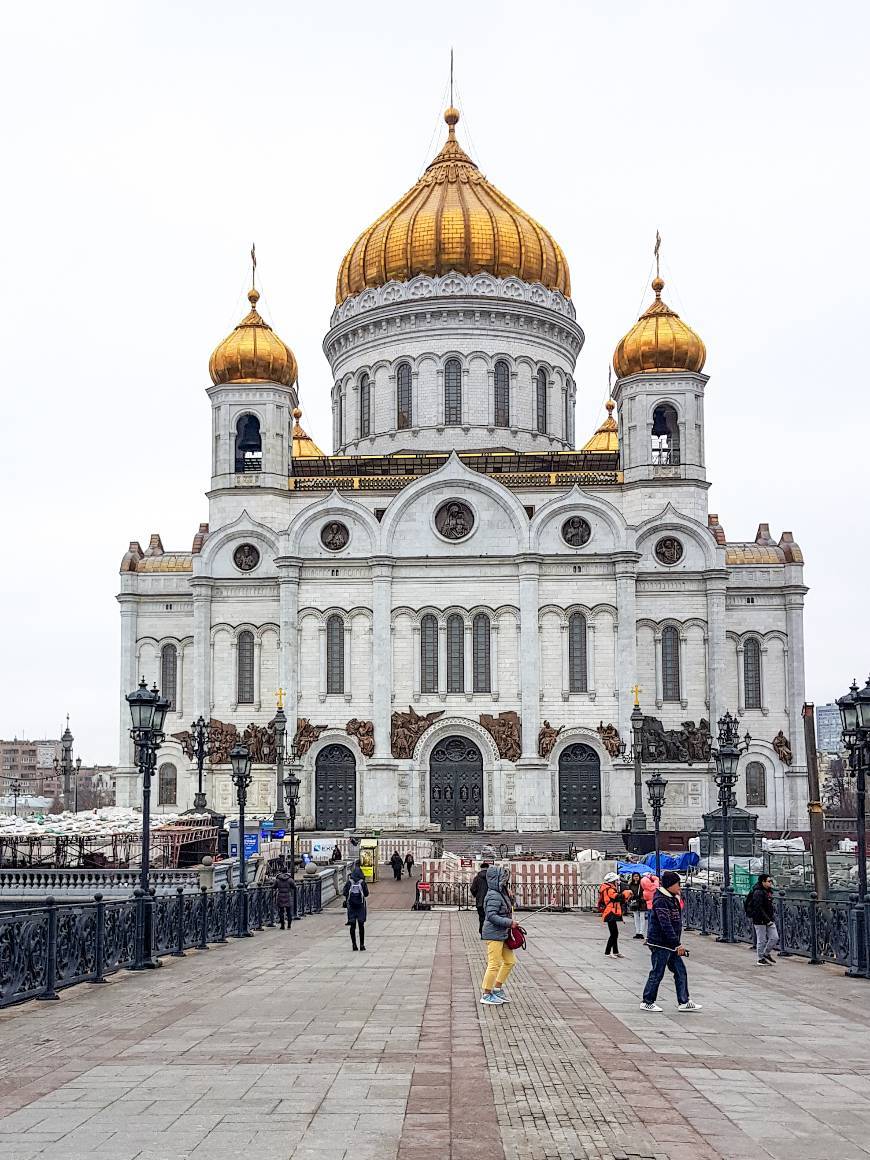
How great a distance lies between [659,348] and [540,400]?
22.0ft

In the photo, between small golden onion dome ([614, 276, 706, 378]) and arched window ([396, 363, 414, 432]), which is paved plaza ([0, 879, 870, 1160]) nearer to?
small golden onion dome ([614, 276, 706, 378])

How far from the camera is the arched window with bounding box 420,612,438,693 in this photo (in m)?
54.2

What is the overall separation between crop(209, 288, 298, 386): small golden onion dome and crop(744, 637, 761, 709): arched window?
21.3 m

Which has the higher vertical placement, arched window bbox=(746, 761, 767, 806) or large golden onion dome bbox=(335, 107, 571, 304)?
large golden onion dome bbox=(335, 107, 571, 304)

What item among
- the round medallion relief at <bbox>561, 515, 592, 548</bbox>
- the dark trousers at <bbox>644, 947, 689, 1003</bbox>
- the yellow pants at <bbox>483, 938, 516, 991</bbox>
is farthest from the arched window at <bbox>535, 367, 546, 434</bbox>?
the dark trousers at <bbox>644, 947, 689, 1003</bbox>

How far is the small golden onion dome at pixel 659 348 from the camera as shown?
5647cm

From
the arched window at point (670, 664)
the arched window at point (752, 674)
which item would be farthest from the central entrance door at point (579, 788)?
the arched window at point (752, 674)

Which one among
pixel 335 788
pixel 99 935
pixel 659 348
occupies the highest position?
pixel 659 348

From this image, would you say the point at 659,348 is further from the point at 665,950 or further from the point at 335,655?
the point at 665,950

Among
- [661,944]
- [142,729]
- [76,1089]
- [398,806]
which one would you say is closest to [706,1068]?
[661,944]

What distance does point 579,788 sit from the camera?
52969mm

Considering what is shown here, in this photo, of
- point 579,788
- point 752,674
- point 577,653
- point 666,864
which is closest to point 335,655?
point 577,653

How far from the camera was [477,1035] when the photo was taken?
39.7ft

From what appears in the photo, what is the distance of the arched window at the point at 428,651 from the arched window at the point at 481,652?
1.49 m
